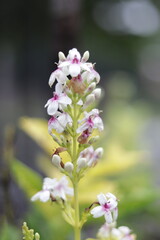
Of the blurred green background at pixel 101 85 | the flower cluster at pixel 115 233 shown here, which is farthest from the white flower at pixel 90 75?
the blurred green background at pixel 101 85

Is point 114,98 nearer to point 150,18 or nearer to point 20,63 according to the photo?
point 20,63

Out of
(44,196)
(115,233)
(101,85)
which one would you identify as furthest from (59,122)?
(101,85)

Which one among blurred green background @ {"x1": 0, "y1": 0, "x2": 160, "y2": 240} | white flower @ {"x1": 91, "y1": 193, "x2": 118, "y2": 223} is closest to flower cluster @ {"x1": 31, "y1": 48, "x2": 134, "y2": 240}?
white flower @ {"x1": 91, "y1": 193, "x2": 118, "y2": 223}

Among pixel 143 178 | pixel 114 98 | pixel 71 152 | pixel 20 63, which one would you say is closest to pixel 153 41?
pixel 20 63

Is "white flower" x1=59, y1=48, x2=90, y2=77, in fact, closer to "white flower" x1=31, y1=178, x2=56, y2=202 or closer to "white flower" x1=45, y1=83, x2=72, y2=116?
"white flower" x1=45, y1=83, x2=72, y2=116

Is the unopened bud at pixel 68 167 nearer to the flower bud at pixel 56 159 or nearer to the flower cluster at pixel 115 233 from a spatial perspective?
the flower bud at pixel 56 159
